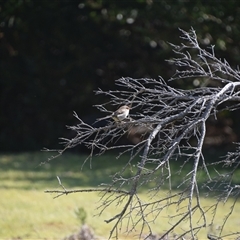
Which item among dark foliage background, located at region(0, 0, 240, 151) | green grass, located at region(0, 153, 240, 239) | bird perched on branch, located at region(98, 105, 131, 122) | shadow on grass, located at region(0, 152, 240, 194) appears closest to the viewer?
bird perched on branch, located at region(98, 105, 131, 122)

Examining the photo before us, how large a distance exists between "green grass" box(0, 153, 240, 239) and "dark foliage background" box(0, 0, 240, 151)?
11.3 feet

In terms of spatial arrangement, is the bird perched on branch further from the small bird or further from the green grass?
the green grass

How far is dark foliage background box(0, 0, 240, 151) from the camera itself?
16.0 metres

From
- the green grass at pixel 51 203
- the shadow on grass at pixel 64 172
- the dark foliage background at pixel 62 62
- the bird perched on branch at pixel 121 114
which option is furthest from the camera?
the dark foliage background at pixel 62 62

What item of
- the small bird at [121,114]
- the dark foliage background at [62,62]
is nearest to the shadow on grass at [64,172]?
the dark foliage background at [62,62]

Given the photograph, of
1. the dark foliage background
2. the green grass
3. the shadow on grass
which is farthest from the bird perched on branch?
the dark foliage background

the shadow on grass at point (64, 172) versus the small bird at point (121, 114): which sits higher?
the small bird at point (121, 114)

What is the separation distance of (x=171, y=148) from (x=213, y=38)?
1052 cm

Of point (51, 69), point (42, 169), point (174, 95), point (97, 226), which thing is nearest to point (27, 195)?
point (97, 226)

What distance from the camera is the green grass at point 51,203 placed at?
8047mm

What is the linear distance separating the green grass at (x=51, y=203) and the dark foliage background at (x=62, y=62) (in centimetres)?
345

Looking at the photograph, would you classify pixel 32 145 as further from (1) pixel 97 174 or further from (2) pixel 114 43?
(1) pixel 97 174

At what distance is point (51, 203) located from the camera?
9.49 m

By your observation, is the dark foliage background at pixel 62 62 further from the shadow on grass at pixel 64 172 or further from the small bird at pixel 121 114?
the small bird at pixel 121 114
